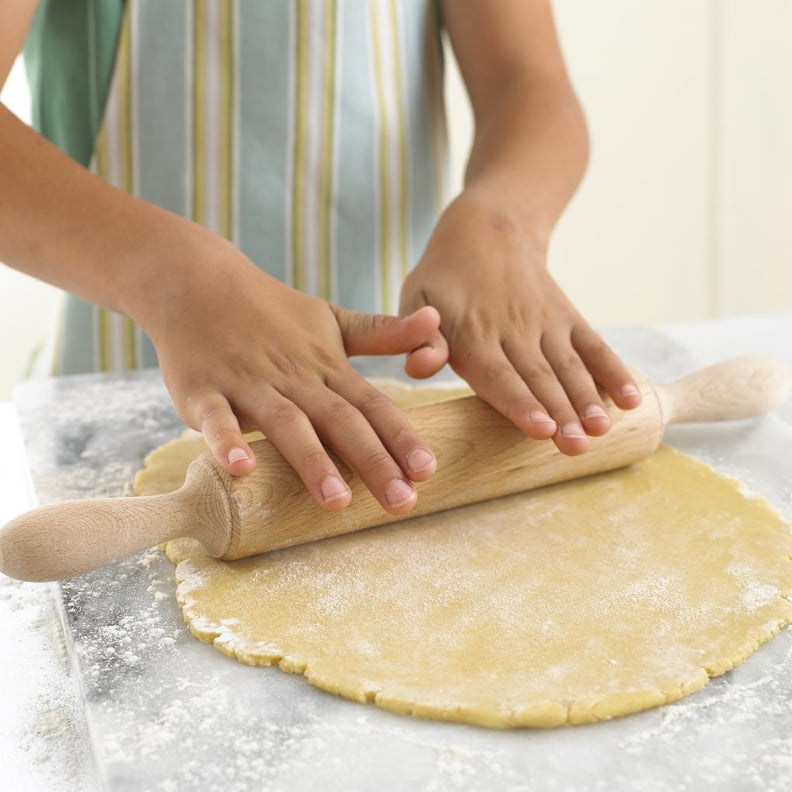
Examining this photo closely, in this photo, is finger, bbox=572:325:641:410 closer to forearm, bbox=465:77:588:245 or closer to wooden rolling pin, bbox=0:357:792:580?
wooden rolling pin, bbox=0:357:792:580

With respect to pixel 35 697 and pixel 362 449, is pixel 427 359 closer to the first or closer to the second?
pixel 362 449

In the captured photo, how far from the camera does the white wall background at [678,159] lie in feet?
10.8

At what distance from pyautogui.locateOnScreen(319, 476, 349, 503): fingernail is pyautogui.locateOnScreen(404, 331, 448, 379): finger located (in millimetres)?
220

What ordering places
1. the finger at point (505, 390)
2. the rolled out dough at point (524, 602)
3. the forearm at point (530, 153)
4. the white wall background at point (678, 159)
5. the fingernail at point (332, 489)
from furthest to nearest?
1. the white wall background at point (678, 159)
2. the forearm at point (530, 153)
3. the finger at point (505, 390)
4. the fingernail at point (332, 489)
5. the rolled out dough at point (524, 602)

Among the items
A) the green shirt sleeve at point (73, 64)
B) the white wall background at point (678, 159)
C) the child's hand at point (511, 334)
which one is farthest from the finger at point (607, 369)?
the white wall background at point (678, 159)

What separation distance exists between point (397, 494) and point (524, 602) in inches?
5.5

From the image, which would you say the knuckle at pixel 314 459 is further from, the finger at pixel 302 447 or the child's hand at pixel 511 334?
the child's hand at pixel 511 334

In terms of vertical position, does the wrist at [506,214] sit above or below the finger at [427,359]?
above

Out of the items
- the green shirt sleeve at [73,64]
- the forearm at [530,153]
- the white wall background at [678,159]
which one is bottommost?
the white wall background at [678,159]

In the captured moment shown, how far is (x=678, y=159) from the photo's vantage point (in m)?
3.50

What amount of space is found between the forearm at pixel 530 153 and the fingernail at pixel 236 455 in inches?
20.6

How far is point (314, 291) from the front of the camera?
64.1 inches

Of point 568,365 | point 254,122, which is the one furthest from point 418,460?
point 254,122

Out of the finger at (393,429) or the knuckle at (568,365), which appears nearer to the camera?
the finger at (393,429)
